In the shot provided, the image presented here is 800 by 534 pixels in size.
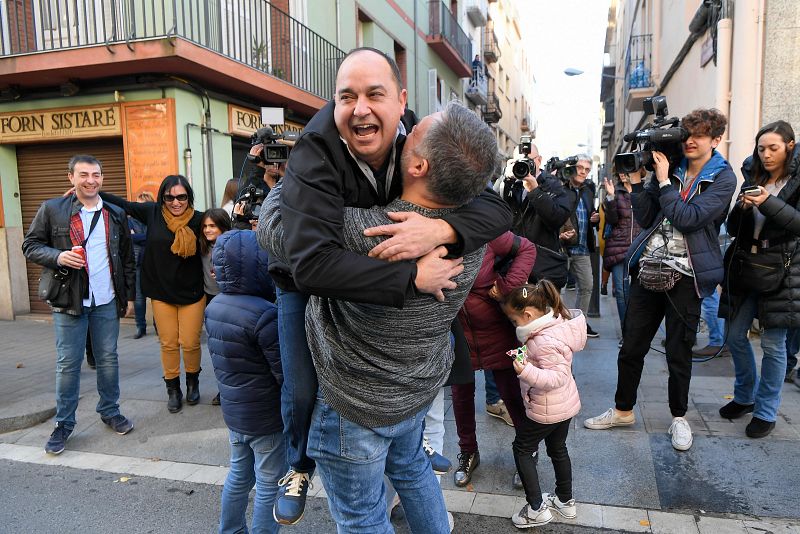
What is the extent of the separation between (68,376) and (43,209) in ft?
3.93

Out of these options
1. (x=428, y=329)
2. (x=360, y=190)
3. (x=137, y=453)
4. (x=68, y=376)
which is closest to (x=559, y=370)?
(x=428, y=329)

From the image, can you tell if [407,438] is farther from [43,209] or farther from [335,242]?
[43,209]

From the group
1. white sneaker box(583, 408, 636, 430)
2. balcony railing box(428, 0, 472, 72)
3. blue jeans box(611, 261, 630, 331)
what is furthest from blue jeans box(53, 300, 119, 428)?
balcony railing box(428, 0, 472, 72)

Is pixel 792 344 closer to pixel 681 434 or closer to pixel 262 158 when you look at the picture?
pixel 681 434

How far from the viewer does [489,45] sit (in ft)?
90.5

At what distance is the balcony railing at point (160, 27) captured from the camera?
7.89 m

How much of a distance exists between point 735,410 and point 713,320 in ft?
6.53

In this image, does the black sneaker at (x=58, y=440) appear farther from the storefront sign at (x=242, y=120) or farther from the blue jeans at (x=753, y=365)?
the storefront sign at (x=242, y=120)

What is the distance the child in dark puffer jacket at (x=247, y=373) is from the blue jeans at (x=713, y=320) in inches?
189

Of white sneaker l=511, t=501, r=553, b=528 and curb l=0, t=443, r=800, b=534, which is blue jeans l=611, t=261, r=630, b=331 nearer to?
curb l=0, t=443, r=800, b=534

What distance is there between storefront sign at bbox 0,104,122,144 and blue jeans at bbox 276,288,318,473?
24.6 feet

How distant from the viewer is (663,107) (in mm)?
3744

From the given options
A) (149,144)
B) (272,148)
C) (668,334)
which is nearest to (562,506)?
(668,334)

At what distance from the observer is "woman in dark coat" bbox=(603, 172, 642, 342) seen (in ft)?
20.8
